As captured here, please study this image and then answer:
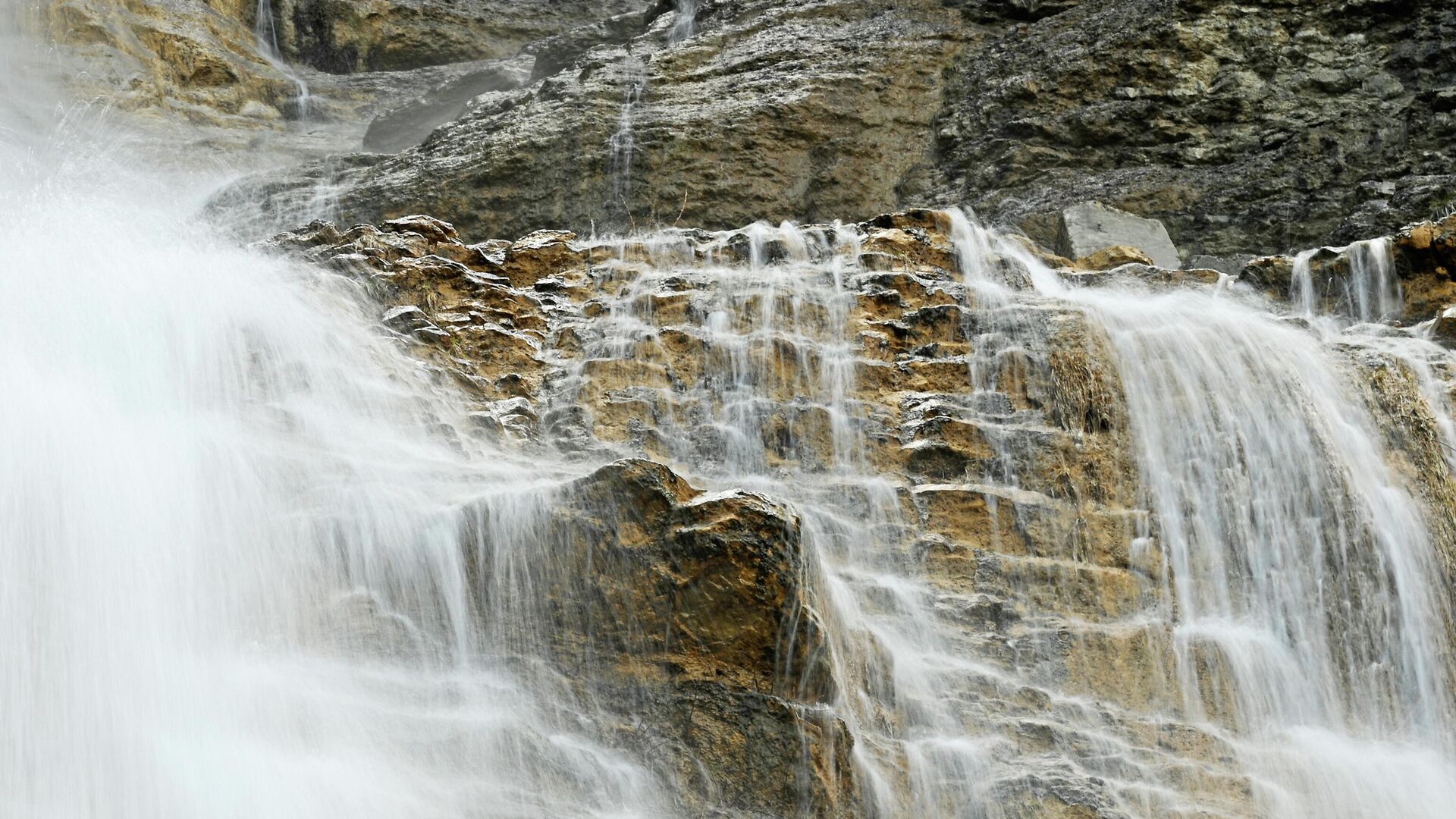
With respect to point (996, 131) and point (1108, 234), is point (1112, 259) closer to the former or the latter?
point (1108, 234)

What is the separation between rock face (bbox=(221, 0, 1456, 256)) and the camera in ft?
39.9

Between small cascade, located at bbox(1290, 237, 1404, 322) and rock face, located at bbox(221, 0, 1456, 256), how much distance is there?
7.60ft

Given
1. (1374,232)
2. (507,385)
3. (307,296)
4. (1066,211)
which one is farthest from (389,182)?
(1374,232)

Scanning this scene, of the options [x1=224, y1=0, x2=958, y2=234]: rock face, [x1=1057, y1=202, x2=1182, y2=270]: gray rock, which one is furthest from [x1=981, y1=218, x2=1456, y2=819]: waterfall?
[x1=224, y1=0, x2=958, y2=234]: rock face

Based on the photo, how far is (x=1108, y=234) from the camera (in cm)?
1132

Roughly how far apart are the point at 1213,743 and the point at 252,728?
14.3ft

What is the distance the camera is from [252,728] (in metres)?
5.34

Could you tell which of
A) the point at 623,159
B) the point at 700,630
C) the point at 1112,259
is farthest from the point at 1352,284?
the point at 623,159

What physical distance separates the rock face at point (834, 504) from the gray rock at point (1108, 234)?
83cm

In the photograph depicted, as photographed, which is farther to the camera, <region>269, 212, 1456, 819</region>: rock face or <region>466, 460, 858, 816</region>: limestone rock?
<region>269, 212, 1456, 819</region>: rock face

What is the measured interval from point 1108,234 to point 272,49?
519 inches

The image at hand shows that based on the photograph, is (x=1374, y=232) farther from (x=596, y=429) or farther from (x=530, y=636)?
(x=530, y=636)

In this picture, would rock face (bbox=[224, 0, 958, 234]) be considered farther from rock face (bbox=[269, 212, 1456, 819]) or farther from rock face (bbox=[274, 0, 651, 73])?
rock face (bbox=[274, 0, 651, 73])

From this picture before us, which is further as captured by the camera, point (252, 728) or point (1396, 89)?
point (1396, 89)
